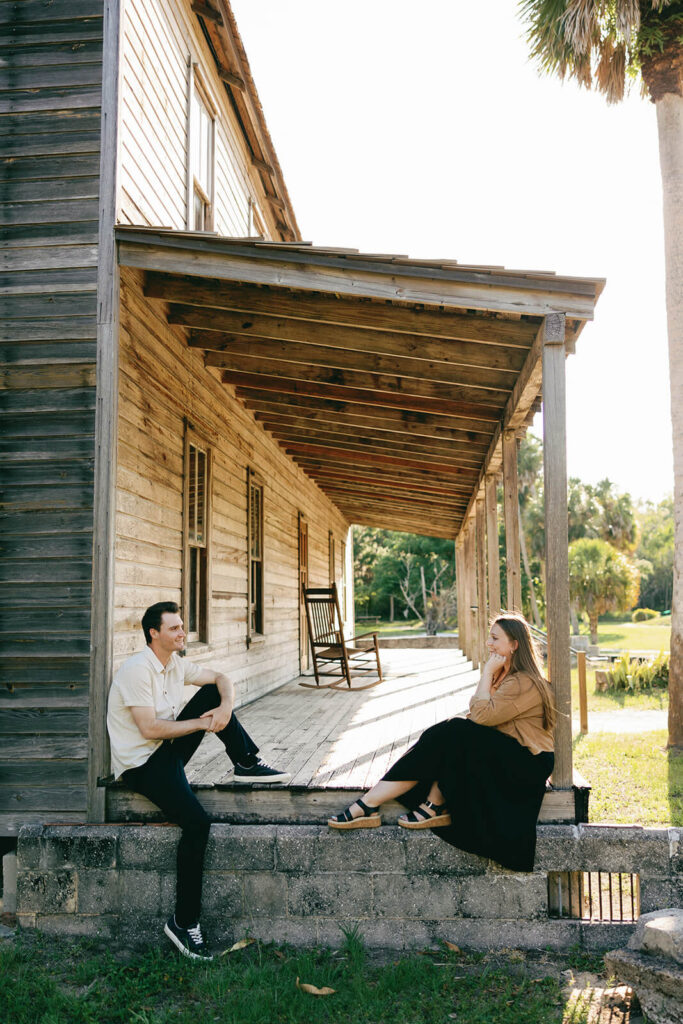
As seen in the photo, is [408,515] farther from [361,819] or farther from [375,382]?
[361,819]

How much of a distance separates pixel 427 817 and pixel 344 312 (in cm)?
286

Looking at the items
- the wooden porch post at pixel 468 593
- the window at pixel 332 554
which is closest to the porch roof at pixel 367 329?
the wooden porch post at pixel 468 593

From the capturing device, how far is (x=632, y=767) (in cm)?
743

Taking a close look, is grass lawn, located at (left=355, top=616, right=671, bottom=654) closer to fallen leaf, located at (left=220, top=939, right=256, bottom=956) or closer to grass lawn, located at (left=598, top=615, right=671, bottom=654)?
grass lawn, located at (left=598, top=615, right=671, bottom=654)

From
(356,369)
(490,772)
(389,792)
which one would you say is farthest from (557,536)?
(356,369)

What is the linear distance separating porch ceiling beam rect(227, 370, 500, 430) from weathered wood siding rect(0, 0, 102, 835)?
2352 mm

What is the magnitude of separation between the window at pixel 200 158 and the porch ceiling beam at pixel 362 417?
1579 millimetres

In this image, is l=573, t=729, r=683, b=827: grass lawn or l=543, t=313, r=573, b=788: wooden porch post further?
l=573, t=729, r=683, b=827: grass lawn

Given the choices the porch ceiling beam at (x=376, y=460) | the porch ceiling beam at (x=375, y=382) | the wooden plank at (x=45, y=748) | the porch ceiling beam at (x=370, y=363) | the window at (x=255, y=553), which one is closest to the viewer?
the wooden plank at (x=45, y=748)

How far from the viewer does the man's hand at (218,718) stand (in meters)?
3.92

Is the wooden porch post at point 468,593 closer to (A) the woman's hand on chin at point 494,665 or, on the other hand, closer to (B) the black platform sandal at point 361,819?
(A) the woman's hand on chin at point 494,665

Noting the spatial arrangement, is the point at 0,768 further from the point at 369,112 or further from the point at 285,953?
the point at 369,112

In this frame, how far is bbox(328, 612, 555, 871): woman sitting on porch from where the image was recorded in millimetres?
3699

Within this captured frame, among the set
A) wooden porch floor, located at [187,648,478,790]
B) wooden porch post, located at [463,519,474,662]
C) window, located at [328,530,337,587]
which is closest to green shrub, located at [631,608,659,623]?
window, located at [328,530,337,587]
